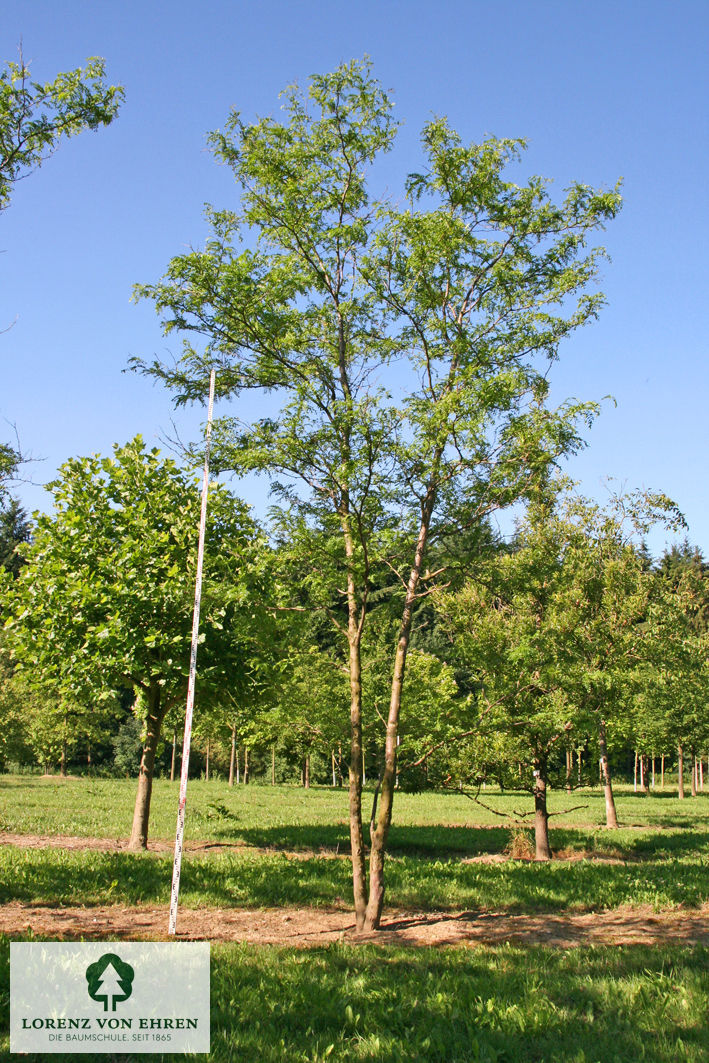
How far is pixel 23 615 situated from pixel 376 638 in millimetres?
6440

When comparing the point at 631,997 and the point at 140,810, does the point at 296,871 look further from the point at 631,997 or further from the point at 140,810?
the point at 631,997

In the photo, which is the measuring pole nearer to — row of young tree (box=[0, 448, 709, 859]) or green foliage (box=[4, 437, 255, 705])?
row of young tree (box=[0, 448, 709, 859])

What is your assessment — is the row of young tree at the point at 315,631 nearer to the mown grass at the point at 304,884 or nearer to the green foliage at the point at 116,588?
the green foliage at the point at 116,588

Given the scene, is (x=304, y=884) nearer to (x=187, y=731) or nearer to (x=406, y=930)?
(x=406, y=930)

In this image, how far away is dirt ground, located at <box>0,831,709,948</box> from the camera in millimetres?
7832

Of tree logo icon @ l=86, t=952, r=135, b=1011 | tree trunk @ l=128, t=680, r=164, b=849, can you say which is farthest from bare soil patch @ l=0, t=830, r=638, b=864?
tree logo icon @ l=86, t=952, r=135, b=1011

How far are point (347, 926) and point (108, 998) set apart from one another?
436cm

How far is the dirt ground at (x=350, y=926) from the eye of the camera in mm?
7832

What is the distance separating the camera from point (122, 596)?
12.1 m

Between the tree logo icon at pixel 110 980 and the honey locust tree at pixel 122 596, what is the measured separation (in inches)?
240

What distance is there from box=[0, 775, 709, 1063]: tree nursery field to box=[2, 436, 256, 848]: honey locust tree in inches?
114

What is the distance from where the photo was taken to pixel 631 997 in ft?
18.0

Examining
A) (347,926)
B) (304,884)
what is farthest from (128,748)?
(347,926)

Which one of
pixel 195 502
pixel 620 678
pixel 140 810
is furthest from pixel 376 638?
pixel 620 678
